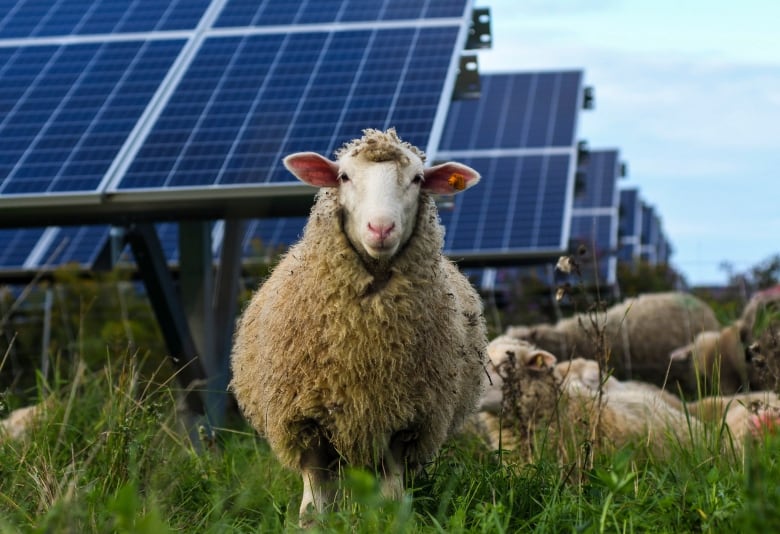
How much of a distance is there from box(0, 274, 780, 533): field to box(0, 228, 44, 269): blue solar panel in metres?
6.17

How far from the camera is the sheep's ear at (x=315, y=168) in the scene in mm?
4555

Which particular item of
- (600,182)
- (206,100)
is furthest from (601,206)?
(206,100)

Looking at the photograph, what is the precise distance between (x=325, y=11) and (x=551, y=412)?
5.75m

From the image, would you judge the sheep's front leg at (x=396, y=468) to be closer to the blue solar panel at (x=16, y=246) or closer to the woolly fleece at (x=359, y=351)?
the woolly fleece at (x=359, y=351)

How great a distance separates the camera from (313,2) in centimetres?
1130

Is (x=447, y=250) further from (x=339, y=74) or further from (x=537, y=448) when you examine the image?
(x=537, y=448)

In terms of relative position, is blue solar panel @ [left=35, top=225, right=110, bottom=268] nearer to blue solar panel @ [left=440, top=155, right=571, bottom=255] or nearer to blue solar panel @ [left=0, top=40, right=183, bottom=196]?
blue solar panel @ [left=0, top=40, right=183, bottom=196]

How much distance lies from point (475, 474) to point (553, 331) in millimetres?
7411

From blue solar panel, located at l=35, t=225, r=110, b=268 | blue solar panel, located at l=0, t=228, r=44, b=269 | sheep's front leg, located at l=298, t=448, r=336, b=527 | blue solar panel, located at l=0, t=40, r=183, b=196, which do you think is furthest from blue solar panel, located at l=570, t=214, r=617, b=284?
sheep's front leg, located at l=298, t=448, r=336, b=527

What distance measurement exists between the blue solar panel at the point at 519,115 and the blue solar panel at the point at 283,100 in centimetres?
600

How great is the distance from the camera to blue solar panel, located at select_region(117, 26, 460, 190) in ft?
27.4

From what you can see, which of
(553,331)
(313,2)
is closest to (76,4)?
(313,2)

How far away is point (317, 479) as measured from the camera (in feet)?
15.3

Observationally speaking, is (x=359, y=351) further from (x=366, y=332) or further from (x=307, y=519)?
(x=307, y=519)
